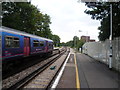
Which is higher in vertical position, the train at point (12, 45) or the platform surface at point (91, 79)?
the train at point (12, 45)

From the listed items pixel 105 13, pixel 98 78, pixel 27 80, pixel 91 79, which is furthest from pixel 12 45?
pixel 105 13

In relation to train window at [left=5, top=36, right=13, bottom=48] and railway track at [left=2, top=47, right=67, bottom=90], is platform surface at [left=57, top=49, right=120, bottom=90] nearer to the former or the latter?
railway track at [left=2, top=47, right=67, bottom=90]

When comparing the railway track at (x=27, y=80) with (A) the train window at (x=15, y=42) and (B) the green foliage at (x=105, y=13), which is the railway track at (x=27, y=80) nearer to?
(A) the train window at (x=15, y=42)

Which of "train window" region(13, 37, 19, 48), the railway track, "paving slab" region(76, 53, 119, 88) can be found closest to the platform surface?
"paving slab" region(76, 53, 119, 88)

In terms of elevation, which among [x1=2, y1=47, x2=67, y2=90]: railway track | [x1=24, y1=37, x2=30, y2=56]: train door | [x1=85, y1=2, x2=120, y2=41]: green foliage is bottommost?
[x1=2, y1=47, x2=67, y2=90]: railway track

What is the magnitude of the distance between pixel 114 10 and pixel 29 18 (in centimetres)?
1597

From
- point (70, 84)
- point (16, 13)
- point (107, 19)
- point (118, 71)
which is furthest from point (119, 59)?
point (16, 13)

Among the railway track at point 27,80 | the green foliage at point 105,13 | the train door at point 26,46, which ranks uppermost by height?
the green foliage at point 105,13

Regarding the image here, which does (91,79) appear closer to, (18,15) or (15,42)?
(15,42)

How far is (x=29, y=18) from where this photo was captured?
24125mm

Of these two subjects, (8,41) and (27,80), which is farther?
(8,41)

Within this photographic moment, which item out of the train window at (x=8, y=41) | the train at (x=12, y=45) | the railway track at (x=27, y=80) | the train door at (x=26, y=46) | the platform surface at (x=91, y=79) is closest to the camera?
the railway track at (x=27, y=80)

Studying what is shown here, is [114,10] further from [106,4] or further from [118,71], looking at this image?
[118,71]

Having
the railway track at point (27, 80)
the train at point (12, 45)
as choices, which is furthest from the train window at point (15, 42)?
the railway track at point (27, 80)
